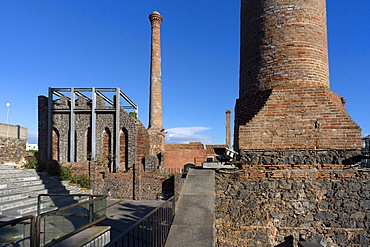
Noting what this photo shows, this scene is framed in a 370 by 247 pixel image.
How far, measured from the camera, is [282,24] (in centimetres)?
544

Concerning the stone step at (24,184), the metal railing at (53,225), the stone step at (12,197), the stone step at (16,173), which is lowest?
the stone step at (12,197)

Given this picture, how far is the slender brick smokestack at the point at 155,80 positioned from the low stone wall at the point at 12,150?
9613 millimetres

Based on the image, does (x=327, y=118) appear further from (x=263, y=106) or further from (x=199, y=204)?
(x=199, y=204)

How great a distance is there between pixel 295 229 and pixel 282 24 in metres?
4.35

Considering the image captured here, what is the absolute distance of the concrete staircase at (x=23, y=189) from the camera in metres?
7.88

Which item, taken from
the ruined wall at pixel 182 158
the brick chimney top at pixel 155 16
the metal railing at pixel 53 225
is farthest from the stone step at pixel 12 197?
the brick chimney top at pixel 155 16

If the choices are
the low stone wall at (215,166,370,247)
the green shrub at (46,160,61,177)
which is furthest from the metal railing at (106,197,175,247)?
the green shrub at (46,160,61,177)

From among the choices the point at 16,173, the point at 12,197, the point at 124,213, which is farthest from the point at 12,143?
the point at 124,213

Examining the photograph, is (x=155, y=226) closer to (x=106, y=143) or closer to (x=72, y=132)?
(x=106, y=143)

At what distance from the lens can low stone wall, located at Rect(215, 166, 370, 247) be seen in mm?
4570

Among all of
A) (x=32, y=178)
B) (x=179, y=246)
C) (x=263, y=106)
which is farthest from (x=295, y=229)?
(x=32, y=178)

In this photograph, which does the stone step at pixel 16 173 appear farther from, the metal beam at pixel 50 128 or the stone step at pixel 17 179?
the metal beam at pixel 50 128

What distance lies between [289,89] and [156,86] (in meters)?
16.9

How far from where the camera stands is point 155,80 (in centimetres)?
2114
